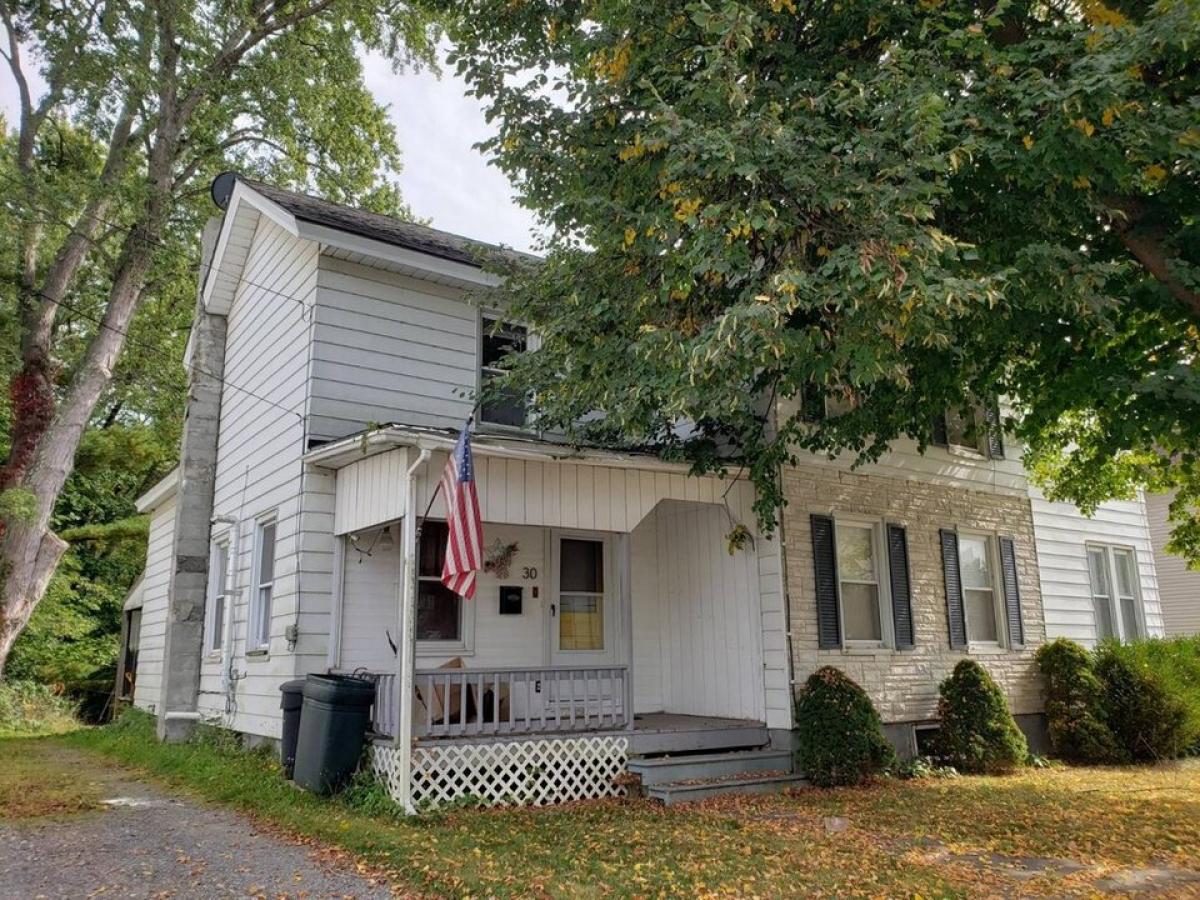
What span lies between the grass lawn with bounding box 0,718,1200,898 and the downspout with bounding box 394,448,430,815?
0.39m

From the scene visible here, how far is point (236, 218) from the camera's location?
42.2 feet

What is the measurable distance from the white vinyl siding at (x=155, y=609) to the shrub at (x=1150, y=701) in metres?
14.4

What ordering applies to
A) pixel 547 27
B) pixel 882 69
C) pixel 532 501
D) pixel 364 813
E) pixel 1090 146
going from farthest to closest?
pixel 532 501 < pixel 547 27 < pixel 364 813 < pixel 882 69 < pixel 1090 146

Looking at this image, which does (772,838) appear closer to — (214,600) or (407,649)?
(407,649)

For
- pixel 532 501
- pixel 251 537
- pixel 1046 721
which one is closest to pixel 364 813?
pixel 532 501

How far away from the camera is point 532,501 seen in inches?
353

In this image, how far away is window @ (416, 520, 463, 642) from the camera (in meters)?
9.98

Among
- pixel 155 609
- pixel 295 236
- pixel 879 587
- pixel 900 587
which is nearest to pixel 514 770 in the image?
pixel 879 587

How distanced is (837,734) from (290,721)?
566cm

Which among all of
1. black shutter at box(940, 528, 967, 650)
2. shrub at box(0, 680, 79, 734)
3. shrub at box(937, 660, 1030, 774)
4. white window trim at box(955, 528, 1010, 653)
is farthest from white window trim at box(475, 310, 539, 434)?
shrub at box(0, 680, 79, 734)

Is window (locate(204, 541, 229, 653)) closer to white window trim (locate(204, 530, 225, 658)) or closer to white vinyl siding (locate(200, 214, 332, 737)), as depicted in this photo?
white window trim (locate(204, 530, 225, 658))

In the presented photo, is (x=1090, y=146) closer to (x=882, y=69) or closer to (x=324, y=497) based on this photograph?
(x=882, y=69)

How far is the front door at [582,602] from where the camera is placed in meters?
10.8

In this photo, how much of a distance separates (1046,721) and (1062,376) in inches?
248
